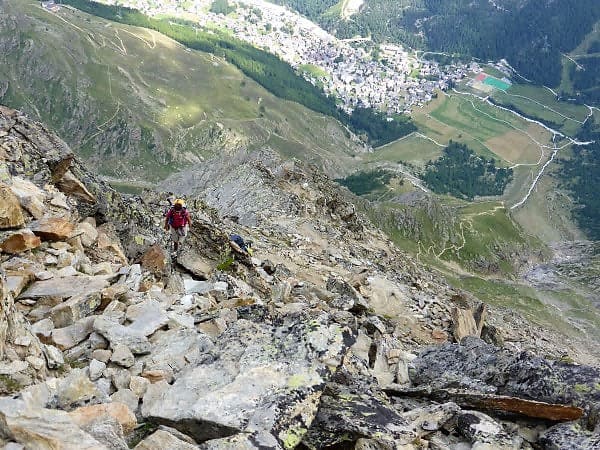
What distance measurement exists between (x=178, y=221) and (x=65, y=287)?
10.6 metres

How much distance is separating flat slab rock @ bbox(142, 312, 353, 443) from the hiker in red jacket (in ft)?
46.1

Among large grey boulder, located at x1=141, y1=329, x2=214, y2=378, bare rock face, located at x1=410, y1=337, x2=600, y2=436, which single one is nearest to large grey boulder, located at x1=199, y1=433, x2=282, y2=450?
large grey boulder, located at x1=141, y1=329, x2=214, y2=378

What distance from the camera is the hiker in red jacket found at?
2636cm

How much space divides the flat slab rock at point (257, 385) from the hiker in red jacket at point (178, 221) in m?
14.0

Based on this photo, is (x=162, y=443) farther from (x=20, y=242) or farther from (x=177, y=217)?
→ (x=177, y=217)

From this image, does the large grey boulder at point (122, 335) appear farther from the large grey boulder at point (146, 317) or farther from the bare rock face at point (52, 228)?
the bare rock face at point (52, 228)

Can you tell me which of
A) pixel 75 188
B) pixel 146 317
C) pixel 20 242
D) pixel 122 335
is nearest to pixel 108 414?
pixel 122 335

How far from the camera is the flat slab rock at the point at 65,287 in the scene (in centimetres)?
1561

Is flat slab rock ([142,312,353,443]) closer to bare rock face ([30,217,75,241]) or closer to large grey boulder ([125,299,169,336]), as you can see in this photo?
large grey boulder ([125,299,169,336])

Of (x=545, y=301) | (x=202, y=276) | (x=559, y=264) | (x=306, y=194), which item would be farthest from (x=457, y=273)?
(x=202, y=276)

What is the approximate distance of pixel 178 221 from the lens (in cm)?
2639

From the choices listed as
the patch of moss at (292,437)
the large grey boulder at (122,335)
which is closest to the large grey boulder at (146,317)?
the large grey boulder at (122,335)

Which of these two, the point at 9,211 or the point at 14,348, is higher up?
the point at 14,348

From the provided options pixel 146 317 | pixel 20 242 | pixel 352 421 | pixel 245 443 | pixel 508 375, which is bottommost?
pixel 20 242
